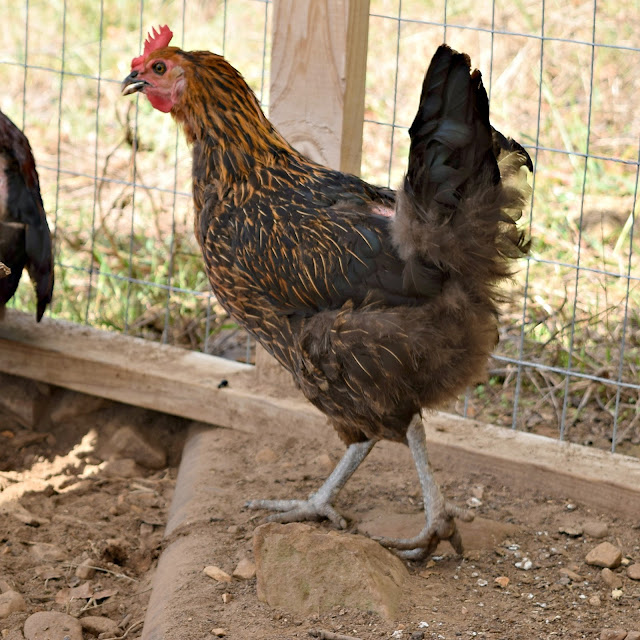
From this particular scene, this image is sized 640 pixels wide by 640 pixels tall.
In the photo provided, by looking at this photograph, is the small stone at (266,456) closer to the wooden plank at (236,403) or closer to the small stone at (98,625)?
the wooden plank at (236,403)

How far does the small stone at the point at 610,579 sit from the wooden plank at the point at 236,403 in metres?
0.42

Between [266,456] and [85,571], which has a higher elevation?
[266,456]

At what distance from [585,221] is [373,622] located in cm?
363

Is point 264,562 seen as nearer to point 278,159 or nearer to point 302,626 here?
point 302,626

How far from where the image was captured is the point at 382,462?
376cm

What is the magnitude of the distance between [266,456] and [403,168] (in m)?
3.02

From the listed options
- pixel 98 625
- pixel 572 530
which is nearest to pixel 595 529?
pixel 572 530

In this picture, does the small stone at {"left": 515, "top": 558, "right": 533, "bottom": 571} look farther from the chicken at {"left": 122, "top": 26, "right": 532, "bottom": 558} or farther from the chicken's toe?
the chicken's toe

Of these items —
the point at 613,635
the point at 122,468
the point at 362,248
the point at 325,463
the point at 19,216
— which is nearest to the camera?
the point at 613,635

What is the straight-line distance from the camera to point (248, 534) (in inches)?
126

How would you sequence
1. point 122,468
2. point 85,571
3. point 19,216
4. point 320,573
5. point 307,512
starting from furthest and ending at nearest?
point 19,216 < point 122,468 < point 307,512 < point 85,571 < point 320,573

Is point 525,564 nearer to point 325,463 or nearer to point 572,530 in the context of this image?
point 572,530

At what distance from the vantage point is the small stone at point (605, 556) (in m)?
3.03

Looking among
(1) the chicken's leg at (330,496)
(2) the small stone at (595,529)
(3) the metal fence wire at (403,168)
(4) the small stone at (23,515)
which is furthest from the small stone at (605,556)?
(4) the small stone at (23,515)
